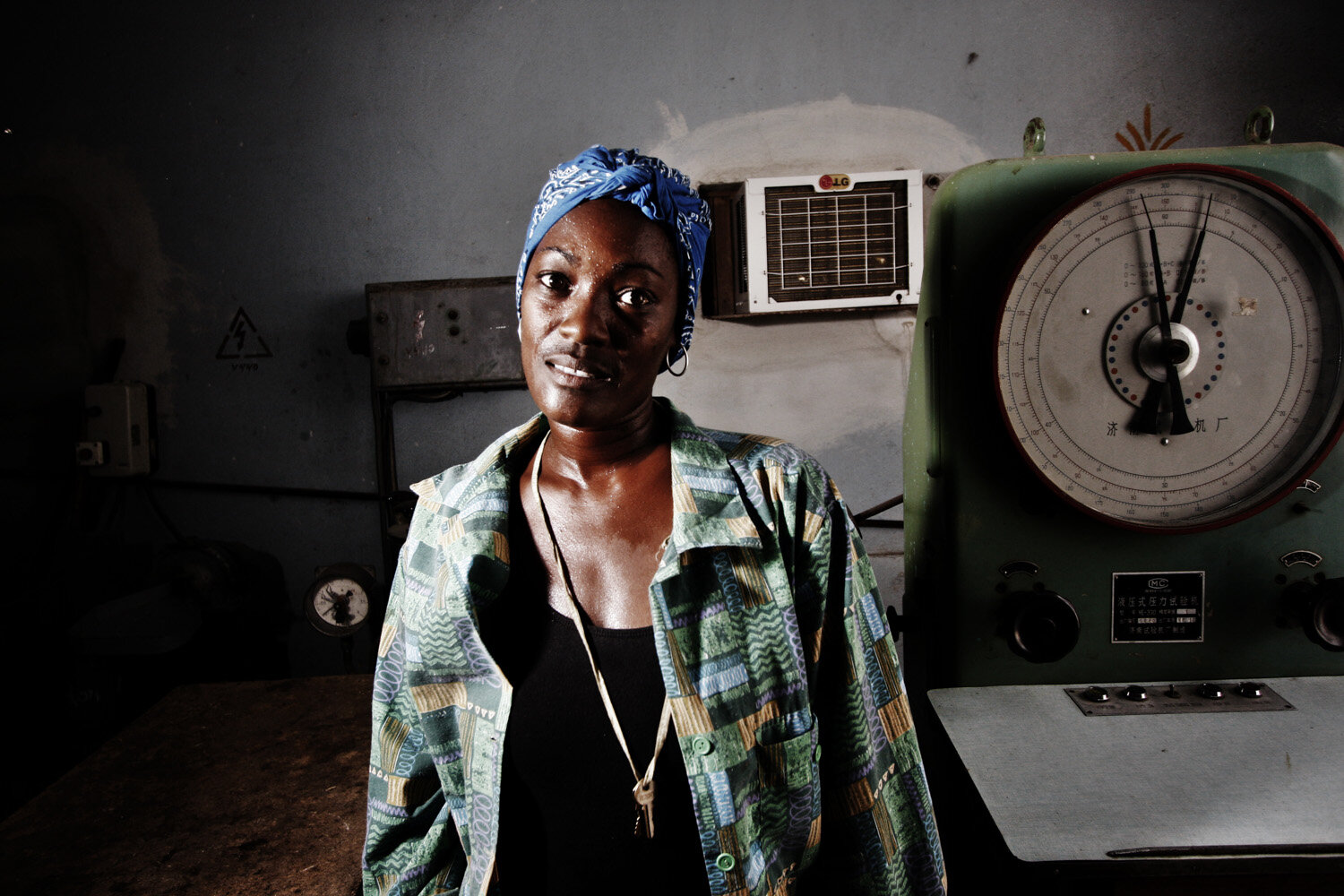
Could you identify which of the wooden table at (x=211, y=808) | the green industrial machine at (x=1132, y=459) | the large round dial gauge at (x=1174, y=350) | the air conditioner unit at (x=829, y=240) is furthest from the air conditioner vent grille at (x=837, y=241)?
the wooden table at (x=211, y=808)

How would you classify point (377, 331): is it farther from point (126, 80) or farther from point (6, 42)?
point (6, 42)

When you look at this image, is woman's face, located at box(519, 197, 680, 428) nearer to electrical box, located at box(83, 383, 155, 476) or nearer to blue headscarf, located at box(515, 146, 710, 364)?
blue headscarf, located at box(515, 146, 710, 364)

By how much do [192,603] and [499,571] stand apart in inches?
70.8

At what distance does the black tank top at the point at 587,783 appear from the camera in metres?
0.77

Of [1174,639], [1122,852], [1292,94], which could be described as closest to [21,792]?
[1122,852]

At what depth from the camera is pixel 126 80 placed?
219 centimetres

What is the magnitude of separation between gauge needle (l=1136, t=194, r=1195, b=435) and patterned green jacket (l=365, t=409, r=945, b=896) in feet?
1.54

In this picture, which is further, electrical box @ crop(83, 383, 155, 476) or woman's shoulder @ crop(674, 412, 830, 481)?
electrical box @ crop(83, 383, 155, 476)

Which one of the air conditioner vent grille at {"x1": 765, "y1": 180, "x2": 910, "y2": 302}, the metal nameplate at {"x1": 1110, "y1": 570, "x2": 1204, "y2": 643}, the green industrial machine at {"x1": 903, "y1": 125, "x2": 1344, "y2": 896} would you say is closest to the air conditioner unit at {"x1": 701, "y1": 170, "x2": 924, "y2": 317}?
the air conditioner vent grille at {"x1": 765, "y1": 180, "x2": 910, "y2": 302}

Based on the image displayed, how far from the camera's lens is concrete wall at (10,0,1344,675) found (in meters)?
2.13

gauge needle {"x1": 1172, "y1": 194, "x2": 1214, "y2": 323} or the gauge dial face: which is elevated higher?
gauge needle {"x1": 1172, "y1": 194, "x2": 1214, "y2": 323}

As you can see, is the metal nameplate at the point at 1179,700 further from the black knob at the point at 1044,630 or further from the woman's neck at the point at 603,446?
the woman's neck at the point at 603,446

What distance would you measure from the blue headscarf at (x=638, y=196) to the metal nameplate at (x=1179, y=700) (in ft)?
2.46

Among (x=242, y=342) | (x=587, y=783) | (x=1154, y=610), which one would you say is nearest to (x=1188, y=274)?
(x=1154, y=610)
